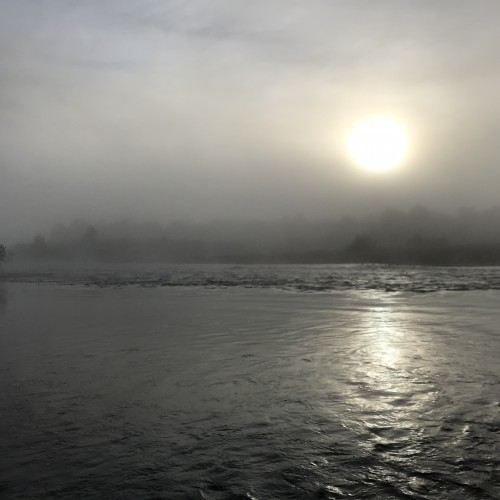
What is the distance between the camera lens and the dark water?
5680 millimetres

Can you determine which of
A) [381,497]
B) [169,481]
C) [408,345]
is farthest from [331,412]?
[408,345]

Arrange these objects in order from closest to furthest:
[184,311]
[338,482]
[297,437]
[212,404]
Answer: [338,482] < [297,437] < [212,404] < [184,311]

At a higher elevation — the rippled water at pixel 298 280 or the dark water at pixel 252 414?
the rippled water at pixel 298 280

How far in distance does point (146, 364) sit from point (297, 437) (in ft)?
20.2

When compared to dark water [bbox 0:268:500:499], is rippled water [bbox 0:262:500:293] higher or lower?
higher

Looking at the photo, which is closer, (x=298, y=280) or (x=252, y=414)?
(x=252, y=414)

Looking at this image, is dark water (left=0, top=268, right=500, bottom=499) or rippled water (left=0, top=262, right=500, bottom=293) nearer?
dark water (left=0, top=268, right=500, bottom=499)

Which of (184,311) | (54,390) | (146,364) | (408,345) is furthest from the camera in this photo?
(184,311)

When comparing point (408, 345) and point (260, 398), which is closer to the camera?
point (260, 398)

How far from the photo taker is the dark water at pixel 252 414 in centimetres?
568

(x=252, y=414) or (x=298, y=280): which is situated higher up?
(x=298, y=280)

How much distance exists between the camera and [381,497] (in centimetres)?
527

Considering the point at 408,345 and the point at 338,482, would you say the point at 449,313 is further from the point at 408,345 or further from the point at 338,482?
the point at 338,482

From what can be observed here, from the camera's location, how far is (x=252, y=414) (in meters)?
8.12
